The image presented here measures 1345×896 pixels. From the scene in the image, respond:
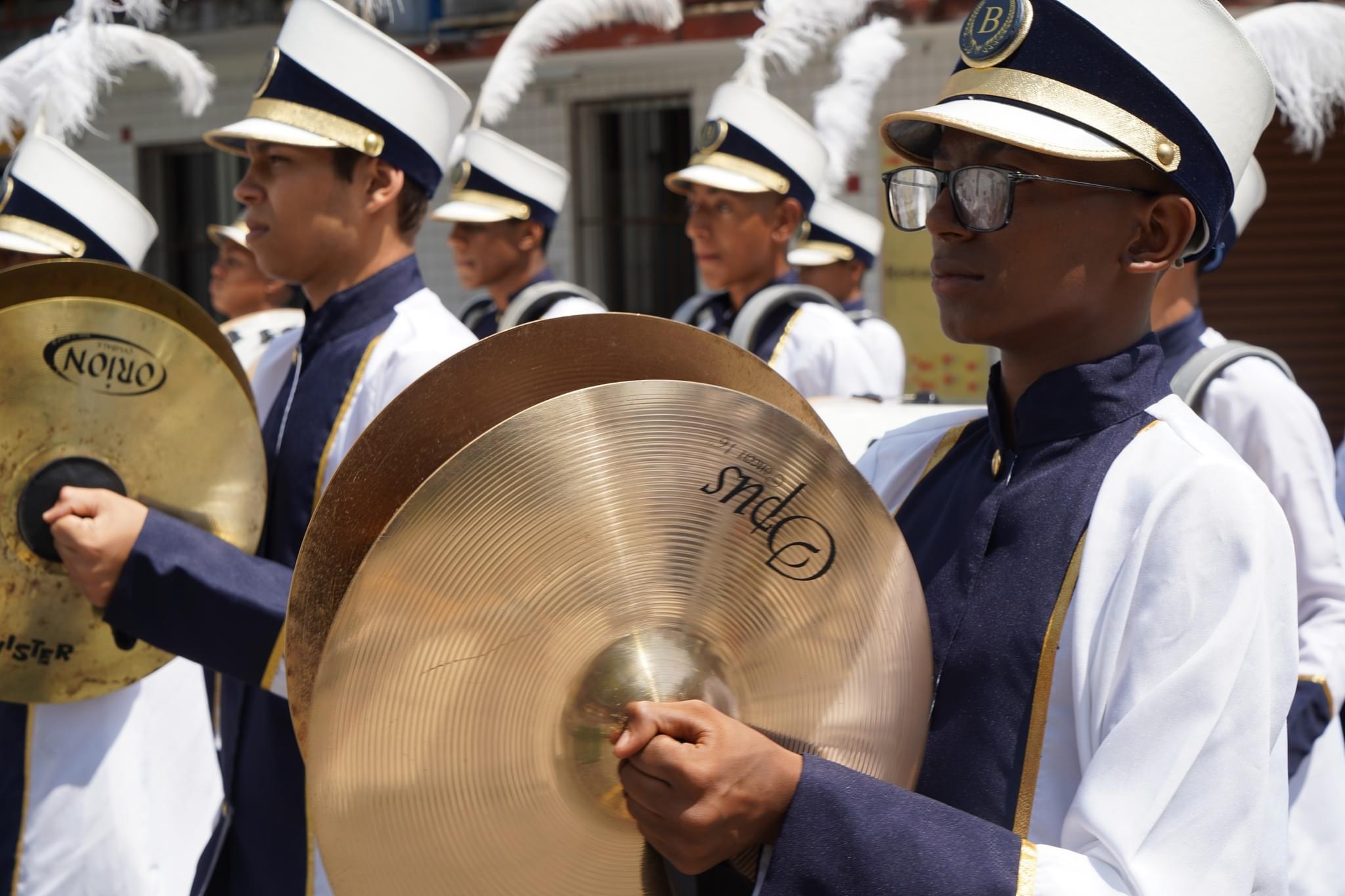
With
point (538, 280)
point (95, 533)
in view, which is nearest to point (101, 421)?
point (95, 533)

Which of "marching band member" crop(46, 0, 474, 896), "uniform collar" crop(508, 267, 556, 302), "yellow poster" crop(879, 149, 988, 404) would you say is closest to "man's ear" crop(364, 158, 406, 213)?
"marching band member" crop(46, 0, 474, 896)

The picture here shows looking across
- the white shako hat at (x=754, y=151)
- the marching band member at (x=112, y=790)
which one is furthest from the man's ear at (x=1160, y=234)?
the white shako hat at (x=754, y=151)

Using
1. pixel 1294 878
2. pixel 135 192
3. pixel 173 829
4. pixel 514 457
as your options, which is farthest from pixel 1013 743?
pixel 135 192

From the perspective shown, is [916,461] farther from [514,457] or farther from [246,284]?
[246,284]

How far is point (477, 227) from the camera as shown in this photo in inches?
263

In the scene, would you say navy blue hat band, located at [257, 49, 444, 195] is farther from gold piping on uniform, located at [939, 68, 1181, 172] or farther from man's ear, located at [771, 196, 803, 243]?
man's ear, located at [771, 196, 803, 243]

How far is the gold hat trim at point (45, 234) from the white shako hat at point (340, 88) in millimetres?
1207

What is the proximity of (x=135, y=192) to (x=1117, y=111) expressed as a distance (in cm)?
1369

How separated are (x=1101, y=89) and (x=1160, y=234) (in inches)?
7.5

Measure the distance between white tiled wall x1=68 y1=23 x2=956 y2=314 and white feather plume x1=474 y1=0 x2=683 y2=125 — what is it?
336 centimetres

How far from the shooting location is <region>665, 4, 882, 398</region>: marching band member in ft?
16.9

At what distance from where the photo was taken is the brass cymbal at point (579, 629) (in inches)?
51.4

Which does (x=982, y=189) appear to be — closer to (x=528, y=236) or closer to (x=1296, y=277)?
(x=528, y=236)

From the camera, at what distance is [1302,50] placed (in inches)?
146
